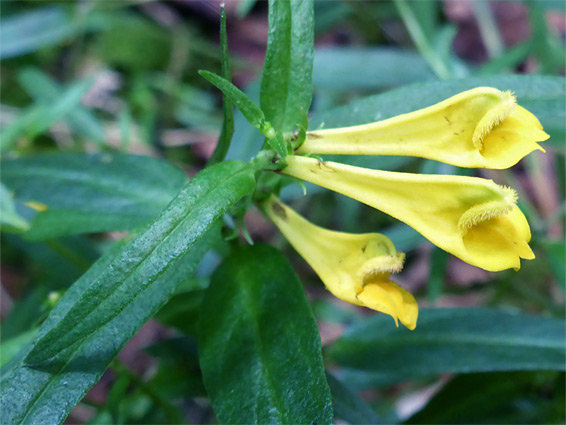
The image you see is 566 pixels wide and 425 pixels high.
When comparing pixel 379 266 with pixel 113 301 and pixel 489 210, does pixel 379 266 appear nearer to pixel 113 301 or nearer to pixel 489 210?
pixel 489 210

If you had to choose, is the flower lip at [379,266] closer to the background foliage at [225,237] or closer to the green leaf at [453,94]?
the background foliage at [225,237]

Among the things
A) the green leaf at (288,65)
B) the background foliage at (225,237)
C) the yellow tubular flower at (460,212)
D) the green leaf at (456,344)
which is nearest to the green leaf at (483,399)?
the background foliage at (225,237)

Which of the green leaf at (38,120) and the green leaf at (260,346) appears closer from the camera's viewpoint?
the green leaf at (260,346)

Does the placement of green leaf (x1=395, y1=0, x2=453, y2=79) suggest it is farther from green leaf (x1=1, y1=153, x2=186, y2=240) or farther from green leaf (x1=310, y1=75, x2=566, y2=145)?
green leaf (x1=1, y1=153, x2=186, y2=240)

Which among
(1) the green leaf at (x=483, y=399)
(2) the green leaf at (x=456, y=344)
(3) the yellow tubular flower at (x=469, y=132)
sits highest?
(3) the yellow tubular flower at (x=469, y=132)

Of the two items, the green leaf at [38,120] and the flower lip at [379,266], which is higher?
the green leaf at [38,120]

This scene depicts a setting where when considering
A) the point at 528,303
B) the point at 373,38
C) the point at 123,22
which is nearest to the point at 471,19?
the point at 373,38

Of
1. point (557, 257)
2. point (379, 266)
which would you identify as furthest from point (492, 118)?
point (557, 257)
